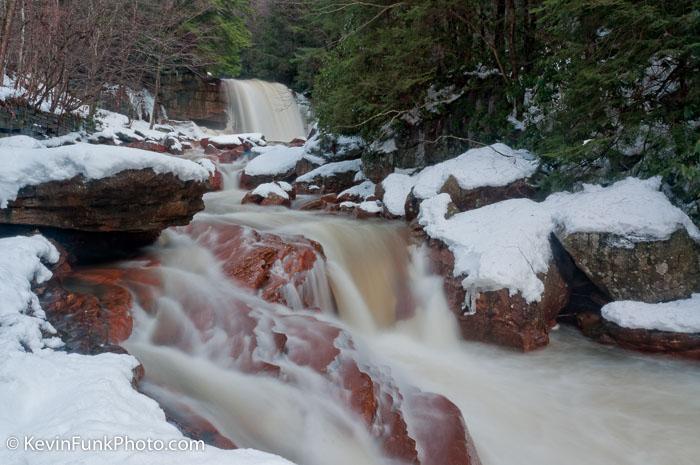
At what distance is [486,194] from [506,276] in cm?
244

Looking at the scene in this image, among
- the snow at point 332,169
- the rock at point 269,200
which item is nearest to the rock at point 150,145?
the snow at point 332,169

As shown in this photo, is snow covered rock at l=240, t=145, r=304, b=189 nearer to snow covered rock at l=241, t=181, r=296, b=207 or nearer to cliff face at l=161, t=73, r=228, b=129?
snow covered rock at l=241, t=181, r=296, b=207

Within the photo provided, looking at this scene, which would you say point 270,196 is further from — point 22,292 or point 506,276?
point 22,292

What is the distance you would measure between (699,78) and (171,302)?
679 centimetres

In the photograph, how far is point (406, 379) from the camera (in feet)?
14.3

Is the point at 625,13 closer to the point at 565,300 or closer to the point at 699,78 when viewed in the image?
the point at 699,78

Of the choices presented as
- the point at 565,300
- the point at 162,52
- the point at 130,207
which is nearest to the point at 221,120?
the point at 162,52

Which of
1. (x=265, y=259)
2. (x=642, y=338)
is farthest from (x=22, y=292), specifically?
(x=642, y=338)

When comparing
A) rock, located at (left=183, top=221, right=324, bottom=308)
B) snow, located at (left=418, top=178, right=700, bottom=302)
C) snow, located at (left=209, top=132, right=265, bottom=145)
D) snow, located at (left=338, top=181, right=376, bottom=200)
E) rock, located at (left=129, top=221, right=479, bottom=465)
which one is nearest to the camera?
rock, located at (left=129, top=221, right=479, bottom=465)

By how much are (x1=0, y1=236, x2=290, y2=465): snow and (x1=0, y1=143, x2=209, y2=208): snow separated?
1311 mm

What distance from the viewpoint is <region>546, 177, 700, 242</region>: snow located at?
5199mm

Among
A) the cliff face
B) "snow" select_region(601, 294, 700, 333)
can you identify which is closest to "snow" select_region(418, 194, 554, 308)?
"snow" select_region(601, 294, 700, 333)

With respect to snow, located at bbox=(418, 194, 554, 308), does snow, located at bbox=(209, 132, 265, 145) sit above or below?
above

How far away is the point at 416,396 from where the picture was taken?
11.8 feet
